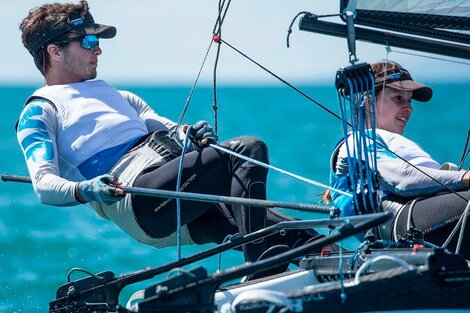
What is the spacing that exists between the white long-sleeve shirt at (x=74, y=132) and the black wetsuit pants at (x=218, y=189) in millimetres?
202

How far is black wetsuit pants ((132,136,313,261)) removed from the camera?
407cm

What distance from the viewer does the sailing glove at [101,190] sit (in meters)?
3.87

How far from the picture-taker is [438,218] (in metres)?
4.09

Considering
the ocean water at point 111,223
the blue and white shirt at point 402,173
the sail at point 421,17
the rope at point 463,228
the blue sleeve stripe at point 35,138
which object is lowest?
the ocean water at point 111,223

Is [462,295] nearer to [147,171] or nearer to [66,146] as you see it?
[147,171]

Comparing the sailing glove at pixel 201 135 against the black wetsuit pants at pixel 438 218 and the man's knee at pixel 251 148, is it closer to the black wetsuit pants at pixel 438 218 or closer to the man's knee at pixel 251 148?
the man's knee at pixel 251 148

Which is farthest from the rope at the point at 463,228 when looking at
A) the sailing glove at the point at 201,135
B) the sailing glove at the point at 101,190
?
the sailing glove at the point at 101,190

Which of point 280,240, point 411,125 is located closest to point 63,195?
point 280,240

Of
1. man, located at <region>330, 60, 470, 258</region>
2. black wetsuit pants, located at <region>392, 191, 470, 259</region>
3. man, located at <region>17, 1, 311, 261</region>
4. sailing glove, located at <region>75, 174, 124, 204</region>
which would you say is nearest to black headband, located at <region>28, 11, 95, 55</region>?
man, located at <region>17, 1, 311, 261</region>

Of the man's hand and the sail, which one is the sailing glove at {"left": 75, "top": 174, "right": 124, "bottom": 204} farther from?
the sail

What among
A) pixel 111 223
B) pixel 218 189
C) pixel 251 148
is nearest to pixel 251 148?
pixel 251 148

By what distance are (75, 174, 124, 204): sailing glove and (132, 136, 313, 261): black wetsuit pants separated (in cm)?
31

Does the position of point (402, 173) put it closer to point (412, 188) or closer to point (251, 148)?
point (412, 188)

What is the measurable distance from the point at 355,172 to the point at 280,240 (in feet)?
2.03
